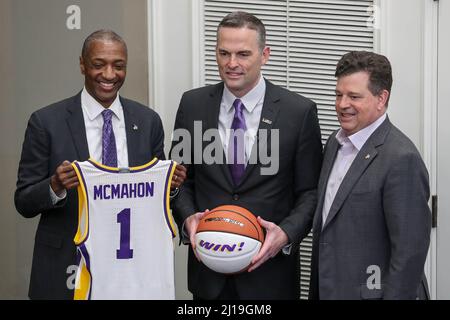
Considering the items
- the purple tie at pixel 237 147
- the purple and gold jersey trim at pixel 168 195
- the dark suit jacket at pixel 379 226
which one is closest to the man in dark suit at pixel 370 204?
the dark suit jacket at pixel 379 226

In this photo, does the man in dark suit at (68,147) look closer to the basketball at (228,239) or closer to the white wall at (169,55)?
the basketball at (228,239)

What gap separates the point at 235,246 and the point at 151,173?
526 millimetres

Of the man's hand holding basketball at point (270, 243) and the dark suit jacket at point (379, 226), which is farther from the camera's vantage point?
the man's hand holding basketball at point (270, 243)

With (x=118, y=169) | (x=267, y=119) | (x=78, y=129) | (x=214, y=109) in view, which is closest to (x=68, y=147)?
(x=78, y=129)

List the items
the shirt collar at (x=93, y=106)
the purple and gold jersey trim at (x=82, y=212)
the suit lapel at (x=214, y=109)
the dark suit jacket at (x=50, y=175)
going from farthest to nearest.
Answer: the suit lapel at (x=214, y=109) → the shirt collar at (x=93, y=106) → the dark suit jacket at (x=50, y=175) → the purple and gold jersey trim at (x=82, y=212)

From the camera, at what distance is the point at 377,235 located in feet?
14.5

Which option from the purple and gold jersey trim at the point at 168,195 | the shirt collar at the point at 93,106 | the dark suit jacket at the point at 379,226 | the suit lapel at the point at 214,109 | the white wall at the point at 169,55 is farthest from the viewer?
the white wall at the point at 169,55

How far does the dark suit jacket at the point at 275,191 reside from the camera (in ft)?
15.7

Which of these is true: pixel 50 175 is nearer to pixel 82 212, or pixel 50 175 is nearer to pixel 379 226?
pixel 82 212

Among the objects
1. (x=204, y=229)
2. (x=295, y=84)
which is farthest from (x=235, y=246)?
(x=295, y=84)

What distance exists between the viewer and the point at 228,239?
445 cm

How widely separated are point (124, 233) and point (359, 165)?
1.15 metres

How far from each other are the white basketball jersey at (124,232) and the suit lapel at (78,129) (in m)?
0.27
